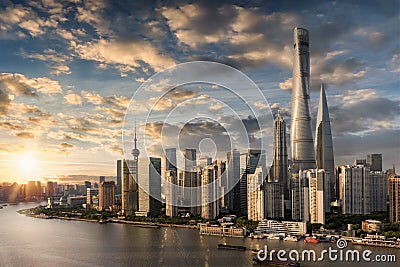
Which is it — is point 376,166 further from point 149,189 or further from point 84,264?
point 84,264

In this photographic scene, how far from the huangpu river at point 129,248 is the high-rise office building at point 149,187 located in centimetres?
227

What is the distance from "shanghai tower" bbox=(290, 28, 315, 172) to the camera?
1102 cm

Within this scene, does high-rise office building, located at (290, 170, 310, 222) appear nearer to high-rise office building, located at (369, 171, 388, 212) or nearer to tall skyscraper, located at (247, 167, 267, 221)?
tall skyscraper, located at (247, 167, 267, 221)

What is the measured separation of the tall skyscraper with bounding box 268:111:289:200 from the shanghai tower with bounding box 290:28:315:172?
581mm

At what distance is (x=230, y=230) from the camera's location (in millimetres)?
6445

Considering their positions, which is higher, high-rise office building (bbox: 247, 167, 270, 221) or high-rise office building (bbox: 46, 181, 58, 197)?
high-rise office building (bbox: 247, 167, 270, 221)

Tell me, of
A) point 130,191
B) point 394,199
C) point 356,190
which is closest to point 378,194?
point 356,190

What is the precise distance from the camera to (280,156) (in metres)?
10.5

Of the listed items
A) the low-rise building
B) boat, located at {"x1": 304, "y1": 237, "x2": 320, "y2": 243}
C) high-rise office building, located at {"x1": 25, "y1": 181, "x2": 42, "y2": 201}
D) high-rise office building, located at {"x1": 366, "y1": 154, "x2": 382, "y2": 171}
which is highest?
high-rise office building, located at {"x1": 366, "y1": 154, "x2": 382, "y2": 171}

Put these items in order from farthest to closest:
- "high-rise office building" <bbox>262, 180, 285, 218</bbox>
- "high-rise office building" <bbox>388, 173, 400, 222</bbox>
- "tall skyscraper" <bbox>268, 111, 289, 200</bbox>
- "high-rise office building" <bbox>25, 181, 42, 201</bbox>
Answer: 1. "high-rise office building" <bbox>25, 181, 42, 201</bbox>
2. "tall skyscraper" <bbox>268, 111, 289, 200</bbox>
3. "high-rise office building" <bbox>262, 180, 285, 218</bbox>
4. "high-rise office building" <bbox>388, 173, 400, 222</bbox>

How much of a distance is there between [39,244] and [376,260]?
4.32 metres

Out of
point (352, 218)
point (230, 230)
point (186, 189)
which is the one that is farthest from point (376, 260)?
point (186, 189)

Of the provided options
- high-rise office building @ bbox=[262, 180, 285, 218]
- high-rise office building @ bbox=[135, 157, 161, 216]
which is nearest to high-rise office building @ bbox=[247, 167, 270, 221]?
high-rise office building @ bbox=[262, 180, 285, 218]

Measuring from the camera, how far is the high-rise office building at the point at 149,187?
9516 millimetres
